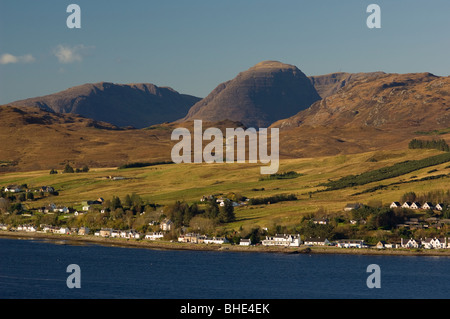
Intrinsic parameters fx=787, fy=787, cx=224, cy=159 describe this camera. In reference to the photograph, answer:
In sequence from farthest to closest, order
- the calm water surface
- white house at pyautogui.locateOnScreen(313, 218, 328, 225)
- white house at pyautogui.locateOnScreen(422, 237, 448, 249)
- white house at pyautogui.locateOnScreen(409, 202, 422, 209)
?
white house at pyautogui.locateOnScreen(409, 202, 422, 209), white house at pyautogui.locateOnScreen(313, 218, 328, 225), white house at pyautogui.locateOnScreen(422, 237, 448, 249), the calm water surface

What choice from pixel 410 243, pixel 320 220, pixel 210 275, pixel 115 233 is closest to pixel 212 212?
pixel 115 233

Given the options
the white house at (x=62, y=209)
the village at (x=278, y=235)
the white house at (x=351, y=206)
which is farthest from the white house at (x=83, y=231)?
the white house at (x=351, y=206)

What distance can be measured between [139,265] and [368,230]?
52.4 m

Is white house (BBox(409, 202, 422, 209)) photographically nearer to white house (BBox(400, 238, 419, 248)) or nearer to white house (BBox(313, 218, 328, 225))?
white house (BBox(313, 218, 328, 225))

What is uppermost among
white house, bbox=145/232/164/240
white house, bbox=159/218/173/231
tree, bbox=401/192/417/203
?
tree, bbox=401/192/417/203

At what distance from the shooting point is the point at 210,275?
107 metres

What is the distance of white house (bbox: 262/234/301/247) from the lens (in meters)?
145

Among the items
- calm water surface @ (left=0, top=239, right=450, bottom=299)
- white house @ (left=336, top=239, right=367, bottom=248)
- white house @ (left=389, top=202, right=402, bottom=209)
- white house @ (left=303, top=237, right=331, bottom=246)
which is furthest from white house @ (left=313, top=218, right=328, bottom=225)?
calm water surface @ (left=0, top=239, right=450, bottom=299)

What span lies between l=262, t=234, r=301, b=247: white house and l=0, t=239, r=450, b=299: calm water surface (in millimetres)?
10017

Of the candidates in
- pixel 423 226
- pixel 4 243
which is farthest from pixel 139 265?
pixel 423 226

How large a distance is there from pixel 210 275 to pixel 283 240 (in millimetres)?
41594

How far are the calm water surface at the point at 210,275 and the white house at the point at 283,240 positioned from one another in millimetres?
10017

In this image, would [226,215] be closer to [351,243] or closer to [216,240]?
[216,240]

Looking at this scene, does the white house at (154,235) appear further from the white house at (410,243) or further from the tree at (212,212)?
the white house at (410,243)
